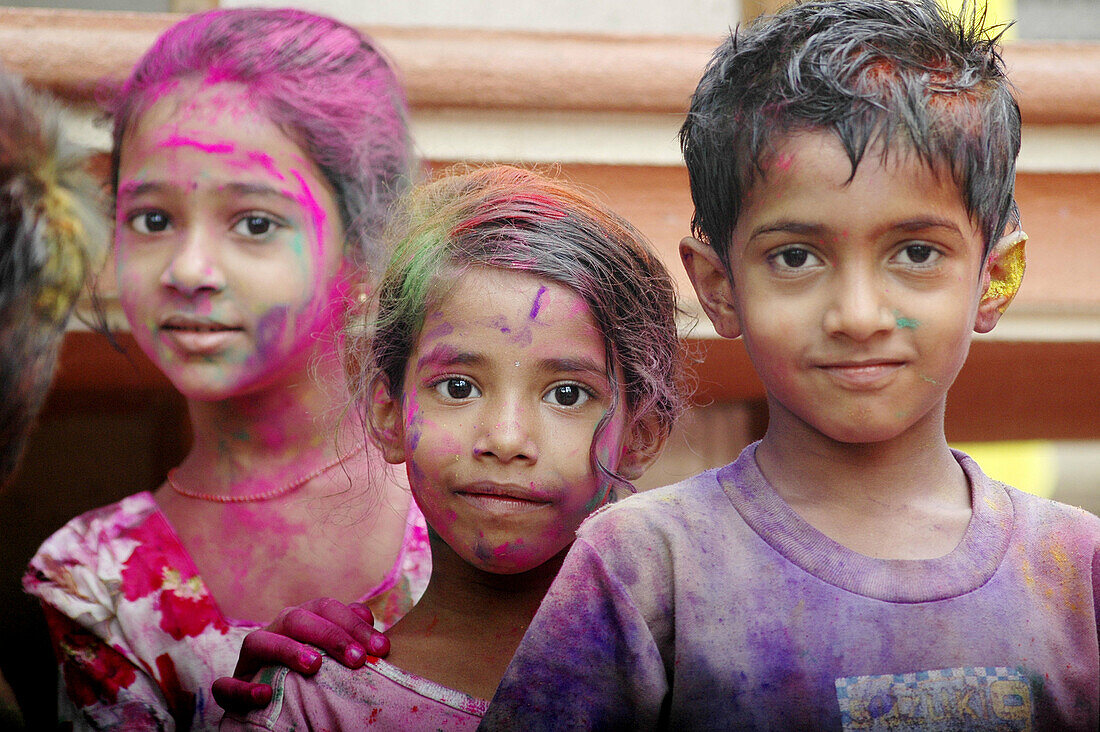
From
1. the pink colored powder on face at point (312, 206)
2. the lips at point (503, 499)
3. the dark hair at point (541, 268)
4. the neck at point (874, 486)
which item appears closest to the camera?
the neck at point (874, 486)

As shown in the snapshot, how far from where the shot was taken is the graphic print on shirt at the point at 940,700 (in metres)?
1.30

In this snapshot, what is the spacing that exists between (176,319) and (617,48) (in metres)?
1.12

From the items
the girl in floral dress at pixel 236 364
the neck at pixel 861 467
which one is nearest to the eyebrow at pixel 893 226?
the neck at pixel 861 467

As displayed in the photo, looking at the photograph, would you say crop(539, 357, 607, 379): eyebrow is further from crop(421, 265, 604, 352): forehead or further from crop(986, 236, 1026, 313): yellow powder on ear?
crop(986, 236, 1026, 313): yellow powder on ear

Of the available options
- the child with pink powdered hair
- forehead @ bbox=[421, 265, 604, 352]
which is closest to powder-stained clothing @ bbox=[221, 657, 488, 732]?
the child with pink powdered hair

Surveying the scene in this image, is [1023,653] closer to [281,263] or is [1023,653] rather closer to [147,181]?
[281,263]

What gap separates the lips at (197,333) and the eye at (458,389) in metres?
0.56

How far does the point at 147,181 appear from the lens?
1987 mm

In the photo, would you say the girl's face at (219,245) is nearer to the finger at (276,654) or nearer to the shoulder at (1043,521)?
the finger at (276,654)

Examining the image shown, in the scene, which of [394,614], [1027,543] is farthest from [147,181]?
[1027,543]

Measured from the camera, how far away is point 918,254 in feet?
4.39

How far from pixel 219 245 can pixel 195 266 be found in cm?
7

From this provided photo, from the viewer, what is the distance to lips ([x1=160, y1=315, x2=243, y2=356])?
1942 mm

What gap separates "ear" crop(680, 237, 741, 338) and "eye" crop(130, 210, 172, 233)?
38.4 inches
